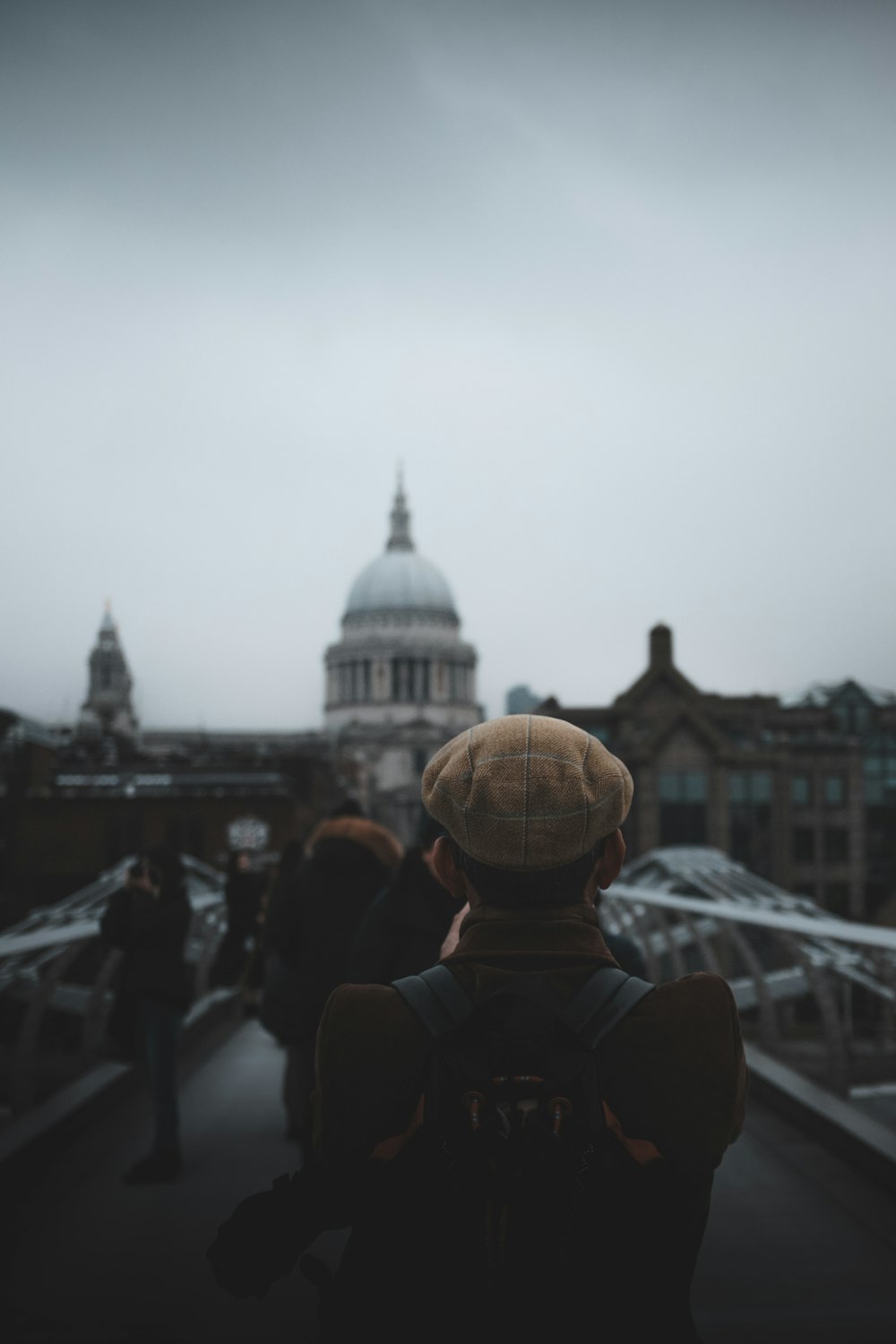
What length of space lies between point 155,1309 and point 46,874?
45.2 m

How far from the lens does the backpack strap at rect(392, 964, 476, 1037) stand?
2196 mm

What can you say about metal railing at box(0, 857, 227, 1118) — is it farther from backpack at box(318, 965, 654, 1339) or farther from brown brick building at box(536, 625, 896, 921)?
brown brick building at box(536, 625, 896, 921)

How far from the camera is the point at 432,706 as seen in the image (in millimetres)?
136625

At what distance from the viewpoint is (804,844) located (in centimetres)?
5441

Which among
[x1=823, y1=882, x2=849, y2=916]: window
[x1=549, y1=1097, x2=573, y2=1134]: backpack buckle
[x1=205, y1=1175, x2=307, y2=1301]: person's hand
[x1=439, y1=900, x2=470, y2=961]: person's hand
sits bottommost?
[x1=823, y1=882, x2=849, y2=916]: window

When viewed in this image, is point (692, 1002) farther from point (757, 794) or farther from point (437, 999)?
point (757, 794)

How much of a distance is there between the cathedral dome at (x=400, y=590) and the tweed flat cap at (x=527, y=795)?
462ft

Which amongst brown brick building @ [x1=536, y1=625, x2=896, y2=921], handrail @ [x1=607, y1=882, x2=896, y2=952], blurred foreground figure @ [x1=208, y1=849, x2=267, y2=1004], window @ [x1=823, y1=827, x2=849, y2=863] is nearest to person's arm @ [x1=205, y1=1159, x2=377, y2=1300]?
handrail @ [x1=607, y1=882, x2=896, y2=952]

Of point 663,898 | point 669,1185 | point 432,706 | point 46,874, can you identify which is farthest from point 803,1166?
point 432,706

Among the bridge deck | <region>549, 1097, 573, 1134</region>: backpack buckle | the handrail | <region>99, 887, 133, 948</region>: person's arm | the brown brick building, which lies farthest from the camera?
the brown brick building

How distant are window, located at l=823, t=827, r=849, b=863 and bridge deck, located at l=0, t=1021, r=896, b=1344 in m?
48.2

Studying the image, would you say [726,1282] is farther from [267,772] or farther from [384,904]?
[267,772]

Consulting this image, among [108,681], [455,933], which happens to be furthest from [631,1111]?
[108,681]

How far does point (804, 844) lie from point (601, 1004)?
54.5 m
